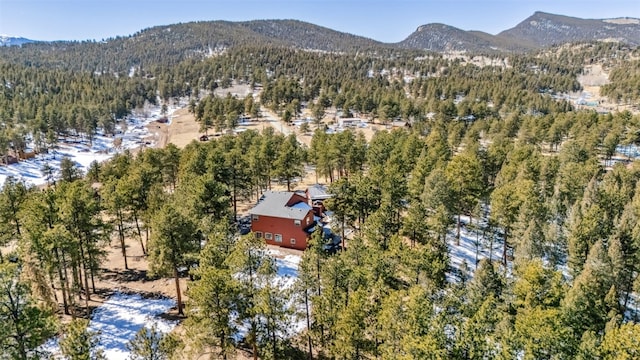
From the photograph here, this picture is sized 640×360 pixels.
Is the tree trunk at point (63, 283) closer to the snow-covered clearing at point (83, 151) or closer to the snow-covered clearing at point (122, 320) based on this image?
the snow-covered clearing at point (122, 320)

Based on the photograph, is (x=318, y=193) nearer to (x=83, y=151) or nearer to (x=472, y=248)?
(x=472, y=248)

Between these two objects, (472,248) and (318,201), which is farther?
(318,201)

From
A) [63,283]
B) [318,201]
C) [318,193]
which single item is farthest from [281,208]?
[63,283]

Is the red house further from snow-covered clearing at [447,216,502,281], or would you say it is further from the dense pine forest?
snow-covered clearing at [447,216,502,281]

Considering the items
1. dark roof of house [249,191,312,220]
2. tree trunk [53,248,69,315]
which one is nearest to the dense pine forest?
tree trunk [53,248,69,315]

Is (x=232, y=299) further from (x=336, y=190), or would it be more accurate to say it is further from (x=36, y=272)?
(x=336, y=190)

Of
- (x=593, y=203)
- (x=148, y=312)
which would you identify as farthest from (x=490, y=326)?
(x=593, y=203)

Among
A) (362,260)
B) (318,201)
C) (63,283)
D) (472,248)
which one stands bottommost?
(472,248)
